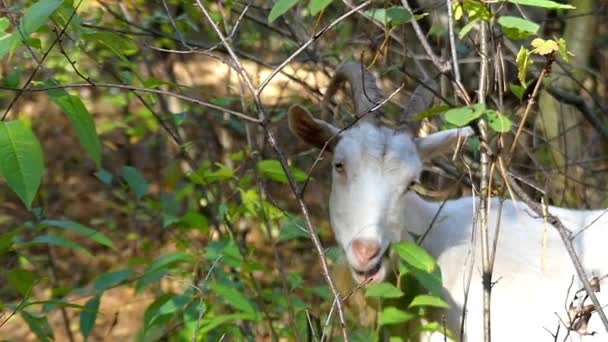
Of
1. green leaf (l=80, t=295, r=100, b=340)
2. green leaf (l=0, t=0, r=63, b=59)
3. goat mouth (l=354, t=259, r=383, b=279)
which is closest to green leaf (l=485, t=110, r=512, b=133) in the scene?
green leaf (l=0, t=0, r=63, b=59)

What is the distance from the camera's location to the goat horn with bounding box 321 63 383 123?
4.24 m

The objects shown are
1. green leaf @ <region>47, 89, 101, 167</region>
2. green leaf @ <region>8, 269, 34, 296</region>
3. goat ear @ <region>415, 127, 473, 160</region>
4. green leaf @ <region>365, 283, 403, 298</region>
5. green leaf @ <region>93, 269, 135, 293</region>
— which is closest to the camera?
green leaf @ <region>47, 89, 101, 167</region>

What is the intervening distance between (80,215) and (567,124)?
662cm

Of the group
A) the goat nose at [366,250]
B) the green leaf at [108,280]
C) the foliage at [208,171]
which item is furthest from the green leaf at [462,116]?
the green leaf at [108,280]

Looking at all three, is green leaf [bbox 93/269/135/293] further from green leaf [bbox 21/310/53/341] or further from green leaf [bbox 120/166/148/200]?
green leaf [bbox 120/166/148/200]

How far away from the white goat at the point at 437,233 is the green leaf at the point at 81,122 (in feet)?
4.66

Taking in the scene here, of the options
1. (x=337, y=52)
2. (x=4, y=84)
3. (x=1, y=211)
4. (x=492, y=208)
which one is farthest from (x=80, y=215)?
(x=4, y=84)

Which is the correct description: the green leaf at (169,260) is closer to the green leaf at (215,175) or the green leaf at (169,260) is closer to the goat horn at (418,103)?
the green leaf at (215,175)

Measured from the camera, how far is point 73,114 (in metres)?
2.64

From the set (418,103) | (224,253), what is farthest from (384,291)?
(418,103)

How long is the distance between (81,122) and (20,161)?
9.4 inches

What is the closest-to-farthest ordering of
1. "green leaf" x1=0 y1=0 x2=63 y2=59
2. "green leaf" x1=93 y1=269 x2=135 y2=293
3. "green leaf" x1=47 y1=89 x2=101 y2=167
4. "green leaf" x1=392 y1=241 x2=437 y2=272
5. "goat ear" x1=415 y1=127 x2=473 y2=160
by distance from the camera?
"green leaf" x1=0 y1=0 x2=63 y2=59
"green leaf" x1=47 y1=89 x2=101 y2=167
"green leaf" x1=392 y1=241 x2=437 y2=272
"green leaf" x1=93 y1=269 x2=135 y2=293
"goat ear" x1=415 y1=127 x2=473 y2=160

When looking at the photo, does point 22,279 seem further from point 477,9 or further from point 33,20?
point 477,9

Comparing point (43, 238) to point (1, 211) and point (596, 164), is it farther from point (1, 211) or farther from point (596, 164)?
point (1, 211)
